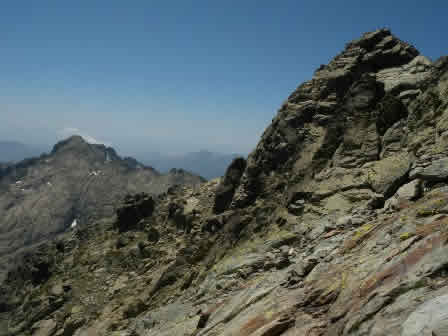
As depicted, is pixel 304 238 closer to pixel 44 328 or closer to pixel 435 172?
pixel 435 172

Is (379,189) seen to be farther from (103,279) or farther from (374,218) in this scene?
(103,279)

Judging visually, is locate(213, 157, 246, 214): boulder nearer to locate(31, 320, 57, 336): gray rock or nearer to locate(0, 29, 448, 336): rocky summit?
locate(0, 29, 448, 336): rocky summit

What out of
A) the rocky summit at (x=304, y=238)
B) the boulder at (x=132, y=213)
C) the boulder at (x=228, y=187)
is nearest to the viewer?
the rocky summit at (x=304, y=238)

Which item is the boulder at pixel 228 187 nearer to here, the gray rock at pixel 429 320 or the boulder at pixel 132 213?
the boulder at pixel 132 213

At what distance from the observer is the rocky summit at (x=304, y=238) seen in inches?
536

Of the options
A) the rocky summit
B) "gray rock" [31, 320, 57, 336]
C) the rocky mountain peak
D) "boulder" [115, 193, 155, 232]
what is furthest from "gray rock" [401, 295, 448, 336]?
"boulder" [115, 193, 155, 232]

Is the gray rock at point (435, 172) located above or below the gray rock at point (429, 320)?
above

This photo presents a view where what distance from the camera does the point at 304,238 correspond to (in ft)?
80.2

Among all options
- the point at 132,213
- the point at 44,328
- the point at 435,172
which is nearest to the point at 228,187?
the point at 132,213

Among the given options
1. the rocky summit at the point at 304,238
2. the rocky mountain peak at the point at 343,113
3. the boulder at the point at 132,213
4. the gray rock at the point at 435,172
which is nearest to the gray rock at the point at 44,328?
the rocky summit at the point at 304,238

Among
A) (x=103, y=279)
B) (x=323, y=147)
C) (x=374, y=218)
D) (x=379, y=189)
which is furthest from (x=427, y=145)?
(x=103, y=279)

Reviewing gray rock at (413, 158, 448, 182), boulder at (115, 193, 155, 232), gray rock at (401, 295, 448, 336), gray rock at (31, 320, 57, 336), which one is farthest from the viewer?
boulder at (115, 193, 155, 232)

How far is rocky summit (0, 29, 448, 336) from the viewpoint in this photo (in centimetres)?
1361

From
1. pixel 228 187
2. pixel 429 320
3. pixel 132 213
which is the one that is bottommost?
pixel 132 213
